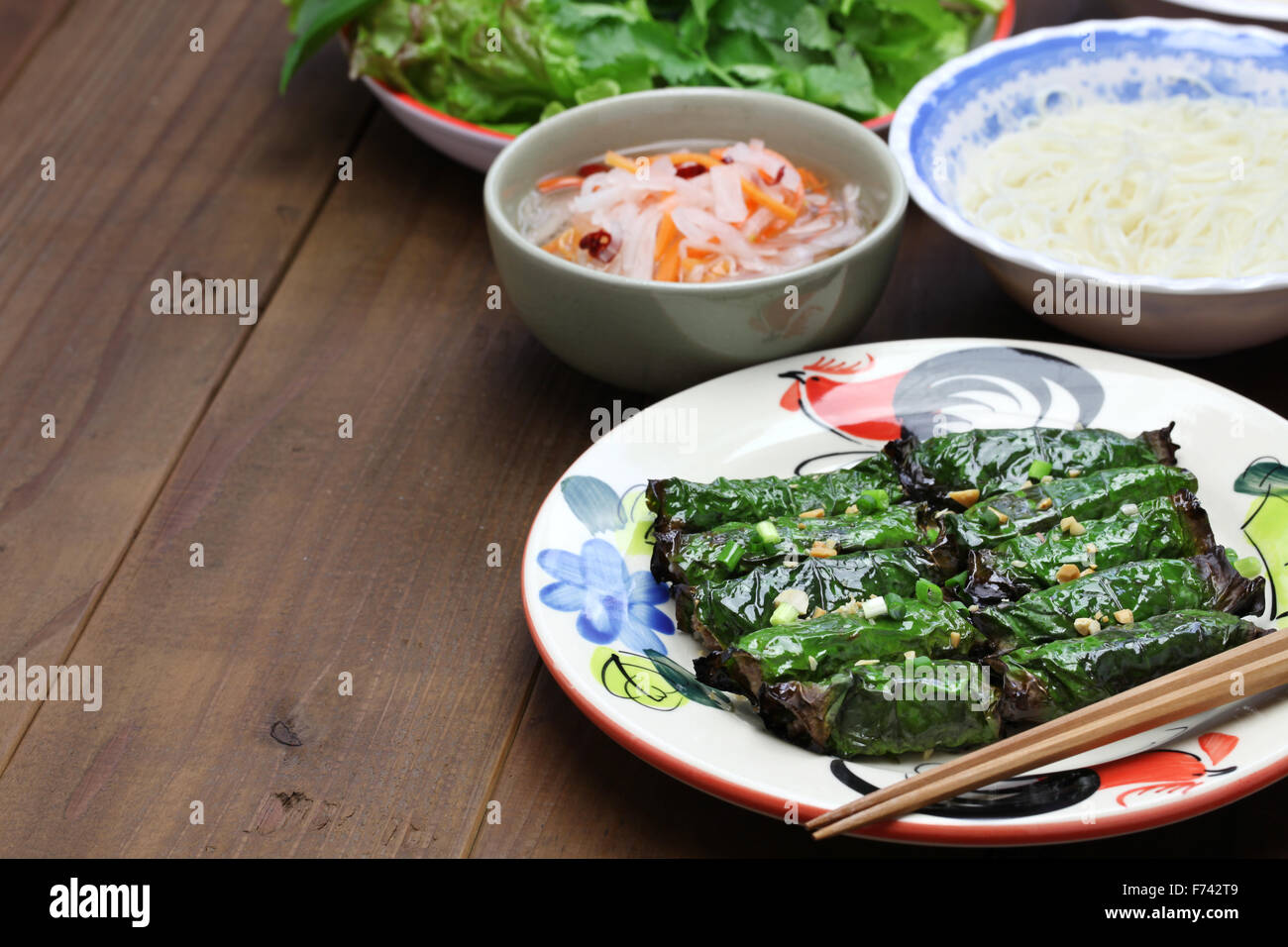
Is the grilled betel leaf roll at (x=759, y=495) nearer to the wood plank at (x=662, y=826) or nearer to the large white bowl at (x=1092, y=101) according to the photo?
the wood plank at (x=662, y=826)

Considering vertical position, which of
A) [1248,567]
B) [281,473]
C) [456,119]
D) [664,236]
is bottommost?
[281,473]

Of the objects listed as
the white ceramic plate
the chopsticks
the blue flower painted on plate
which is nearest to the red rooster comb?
the white ceramic plate

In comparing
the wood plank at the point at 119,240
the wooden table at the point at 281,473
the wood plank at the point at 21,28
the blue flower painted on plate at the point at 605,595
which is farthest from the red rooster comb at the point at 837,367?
the wood plank at the point at 21,28

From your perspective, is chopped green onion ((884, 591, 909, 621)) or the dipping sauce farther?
the dipping sauce

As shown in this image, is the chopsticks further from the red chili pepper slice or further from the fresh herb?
the fresh herb

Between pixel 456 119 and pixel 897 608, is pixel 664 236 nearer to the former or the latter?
pixel 456 119

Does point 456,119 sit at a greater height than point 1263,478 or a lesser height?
lesser

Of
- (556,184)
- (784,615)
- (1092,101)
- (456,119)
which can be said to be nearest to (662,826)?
(784,615)

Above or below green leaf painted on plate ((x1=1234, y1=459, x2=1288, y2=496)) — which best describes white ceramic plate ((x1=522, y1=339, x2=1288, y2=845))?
below
